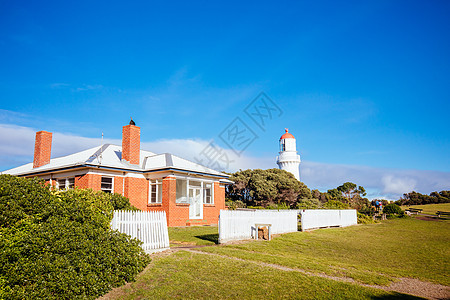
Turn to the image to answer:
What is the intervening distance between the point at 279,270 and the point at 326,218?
14.3 metres

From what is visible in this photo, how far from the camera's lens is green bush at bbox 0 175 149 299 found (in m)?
5.46

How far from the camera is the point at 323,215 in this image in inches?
807

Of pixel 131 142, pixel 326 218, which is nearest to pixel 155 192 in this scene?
pixel 131 142

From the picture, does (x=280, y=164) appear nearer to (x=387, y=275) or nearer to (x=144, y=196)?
(x=144, y=196)

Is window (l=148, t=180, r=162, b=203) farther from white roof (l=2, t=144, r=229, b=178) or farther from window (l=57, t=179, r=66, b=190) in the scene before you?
window (l=57, t=179, r=66, b=190)

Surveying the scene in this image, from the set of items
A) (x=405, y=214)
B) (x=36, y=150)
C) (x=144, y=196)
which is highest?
(x=36, y=150)

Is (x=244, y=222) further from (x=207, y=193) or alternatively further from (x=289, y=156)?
(x=289, y=156)

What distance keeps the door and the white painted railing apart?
688 centimetres

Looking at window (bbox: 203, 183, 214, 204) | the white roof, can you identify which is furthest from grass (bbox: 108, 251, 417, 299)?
window (bbox: 203, 183, 214, 204)

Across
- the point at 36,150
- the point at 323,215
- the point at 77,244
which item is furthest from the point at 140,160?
the point at 77,244

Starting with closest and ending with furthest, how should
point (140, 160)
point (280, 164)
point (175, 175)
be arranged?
point (175, 175)
point (140, 160)
point (280, 164)

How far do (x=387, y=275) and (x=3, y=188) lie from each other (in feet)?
30.9

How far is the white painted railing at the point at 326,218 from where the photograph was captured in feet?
60.5

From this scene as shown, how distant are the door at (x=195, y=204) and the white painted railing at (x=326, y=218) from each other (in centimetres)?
688
